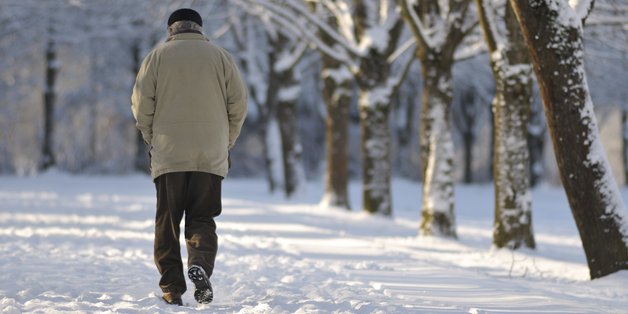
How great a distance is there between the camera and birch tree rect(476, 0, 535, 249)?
955cm

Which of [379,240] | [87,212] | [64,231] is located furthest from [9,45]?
[379,240]

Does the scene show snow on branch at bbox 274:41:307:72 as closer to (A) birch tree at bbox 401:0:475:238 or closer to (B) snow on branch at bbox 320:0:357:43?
(B) snow on branch at bbox 320:0:357:43

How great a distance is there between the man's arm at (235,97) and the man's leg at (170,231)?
0.52m

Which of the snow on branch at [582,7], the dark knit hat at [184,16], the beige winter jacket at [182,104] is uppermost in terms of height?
the snow on branch at [582,7]

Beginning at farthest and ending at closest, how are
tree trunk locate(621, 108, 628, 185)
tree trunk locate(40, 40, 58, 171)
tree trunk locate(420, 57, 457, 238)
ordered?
tree trunk locate(621, 108, 628, 185), tree trunk locate(40, 40, 58, 171), tree trunk locate(420, 57, 457, 238)

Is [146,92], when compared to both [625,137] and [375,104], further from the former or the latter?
[625,137]

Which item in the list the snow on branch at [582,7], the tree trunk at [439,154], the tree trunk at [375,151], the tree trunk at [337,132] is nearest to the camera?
the snow on branch at [582,7]

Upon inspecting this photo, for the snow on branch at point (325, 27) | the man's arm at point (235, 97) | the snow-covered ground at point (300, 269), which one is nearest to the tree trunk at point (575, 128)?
the snow-covered ground at point (300, 269)

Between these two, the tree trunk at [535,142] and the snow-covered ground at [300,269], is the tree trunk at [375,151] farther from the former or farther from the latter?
the tree trunk at [535,142]

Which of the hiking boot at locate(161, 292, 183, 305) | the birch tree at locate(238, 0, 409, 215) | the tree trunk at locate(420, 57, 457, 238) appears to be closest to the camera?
the hiking boot at locate(161, 292, 183, 305)

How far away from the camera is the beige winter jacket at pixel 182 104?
5332 mm

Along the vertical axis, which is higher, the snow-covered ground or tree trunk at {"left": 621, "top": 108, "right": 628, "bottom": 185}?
tree trunk at {"left": 621, "top": 108, "right": 628, "bottom": 185}

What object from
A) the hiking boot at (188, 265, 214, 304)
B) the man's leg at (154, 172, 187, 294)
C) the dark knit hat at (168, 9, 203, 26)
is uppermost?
the dark knit hat at (168, 9, 203, 26)

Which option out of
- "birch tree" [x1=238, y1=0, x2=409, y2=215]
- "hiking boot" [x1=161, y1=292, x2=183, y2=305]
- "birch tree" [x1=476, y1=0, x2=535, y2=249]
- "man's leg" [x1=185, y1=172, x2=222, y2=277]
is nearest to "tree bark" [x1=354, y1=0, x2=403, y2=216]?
"birch tree" [x1=238, y1=0, x2=409, y2=215]
